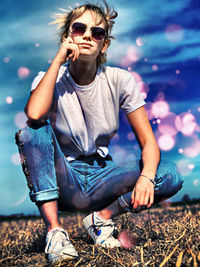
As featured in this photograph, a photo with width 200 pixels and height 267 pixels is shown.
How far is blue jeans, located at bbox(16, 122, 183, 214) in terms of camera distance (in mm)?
2172

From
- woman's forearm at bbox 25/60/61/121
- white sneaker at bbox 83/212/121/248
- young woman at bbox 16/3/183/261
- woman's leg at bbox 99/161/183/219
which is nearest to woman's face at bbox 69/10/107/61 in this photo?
young woman at bbox 16/3/183/261

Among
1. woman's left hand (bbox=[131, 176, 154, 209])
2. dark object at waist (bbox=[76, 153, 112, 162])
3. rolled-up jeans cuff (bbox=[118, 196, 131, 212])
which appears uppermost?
dark object at waist (bbox=[76, 153, 112, 162])

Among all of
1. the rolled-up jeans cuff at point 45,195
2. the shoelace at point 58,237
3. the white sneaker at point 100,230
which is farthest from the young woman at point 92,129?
the shoelace at point 58,237

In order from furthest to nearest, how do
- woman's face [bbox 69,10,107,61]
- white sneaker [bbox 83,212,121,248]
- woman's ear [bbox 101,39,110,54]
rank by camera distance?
woman's ear [bbox 101,39,110,54] < woman's face [bbox 69,10,107,61] < white sneaker [bbox 83,212,121,248]

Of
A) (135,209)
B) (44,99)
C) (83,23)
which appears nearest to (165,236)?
(135,209)

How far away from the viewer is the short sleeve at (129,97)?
2.67m

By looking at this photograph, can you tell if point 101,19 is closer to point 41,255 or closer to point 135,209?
point 135,209

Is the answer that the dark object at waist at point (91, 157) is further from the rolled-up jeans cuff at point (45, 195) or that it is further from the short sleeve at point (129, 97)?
the rolled-up jeans cuff at point (45, 195)

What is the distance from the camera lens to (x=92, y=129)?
269 cm

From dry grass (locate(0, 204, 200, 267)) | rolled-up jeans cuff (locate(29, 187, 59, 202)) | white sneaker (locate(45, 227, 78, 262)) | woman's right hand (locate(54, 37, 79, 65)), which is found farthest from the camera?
woman's right hand (locate(54, 37, 79, 65))

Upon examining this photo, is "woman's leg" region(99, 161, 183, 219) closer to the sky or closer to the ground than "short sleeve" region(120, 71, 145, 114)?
closer to the ground

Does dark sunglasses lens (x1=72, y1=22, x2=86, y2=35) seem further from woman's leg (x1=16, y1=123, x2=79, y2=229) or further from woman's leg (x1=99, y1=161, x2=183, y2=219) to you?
woman's leg (x1=99, y1=161, x2=183, y2=219)

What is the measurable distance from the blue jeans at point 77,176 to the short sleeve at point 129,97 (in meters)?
0.47

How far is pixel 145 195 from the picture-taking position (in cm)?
220
